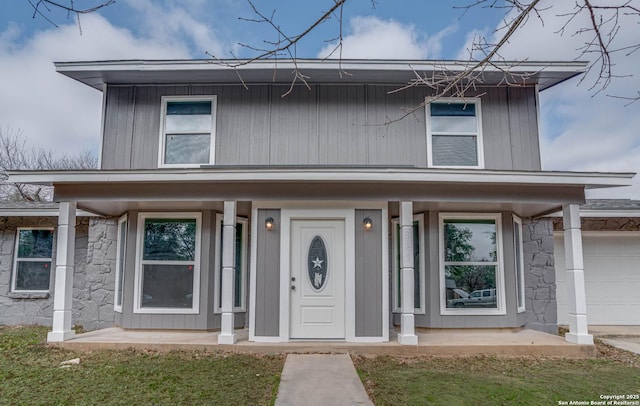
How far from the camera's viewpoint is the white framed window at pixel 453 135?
23.4ft

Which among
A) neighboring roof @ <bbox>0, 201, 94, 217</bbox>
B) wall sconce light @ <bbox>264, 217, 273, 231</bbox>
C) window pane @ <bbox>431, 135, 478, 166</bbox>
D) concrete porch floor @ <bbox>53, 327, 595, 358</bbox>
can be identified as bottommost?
concrete porch floor @ <bbox>53, 327, 595, 358</bbox>

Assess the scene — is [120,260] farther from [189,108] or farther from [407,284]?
[407,284]

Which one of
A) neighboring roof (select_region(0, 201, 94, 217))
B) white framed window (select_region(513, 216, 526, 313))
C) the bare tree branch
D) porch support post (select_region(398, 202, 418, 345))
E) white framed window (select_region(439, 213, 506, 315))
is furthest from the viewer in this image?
the bare tree branch

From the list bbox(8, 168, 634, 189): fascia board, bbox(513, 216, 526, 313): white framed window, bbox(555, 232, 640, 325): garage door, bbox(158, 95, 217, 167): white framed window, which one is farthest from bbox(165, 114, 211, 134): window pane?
bbox(555, 232, 640, 325): garage door

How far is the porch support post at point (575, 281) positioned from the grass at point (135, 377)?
4.23m

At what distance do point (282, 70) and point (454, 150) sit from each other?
10.9ft

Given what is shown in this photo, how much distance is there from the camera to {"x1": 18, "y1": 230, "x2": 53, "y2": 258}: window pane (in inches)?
338

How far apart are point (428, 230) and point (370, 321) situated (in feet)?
6.18

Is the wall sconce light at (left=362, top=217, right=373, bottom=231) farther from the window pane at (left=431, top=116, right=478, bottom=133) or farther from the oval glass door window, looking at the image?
the window pane at (left=431, top=116, right=478, bottom=133)

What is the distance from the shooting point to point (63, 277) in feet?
19.4

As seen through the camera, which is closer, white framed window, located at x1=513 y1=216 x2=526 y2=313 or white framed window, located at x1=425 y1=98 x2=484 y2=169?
white framed window, located at x1=513 y1=216 x2=526 y2=313

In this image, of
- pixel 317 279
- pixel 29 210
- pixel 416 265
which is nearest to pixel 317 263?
pixel 317 279

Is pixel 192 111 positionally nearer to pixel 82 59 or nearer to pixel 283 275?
pixel 82 59

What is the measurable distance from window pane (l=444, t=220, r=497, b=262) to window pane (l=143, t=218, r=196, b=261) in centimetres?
433
